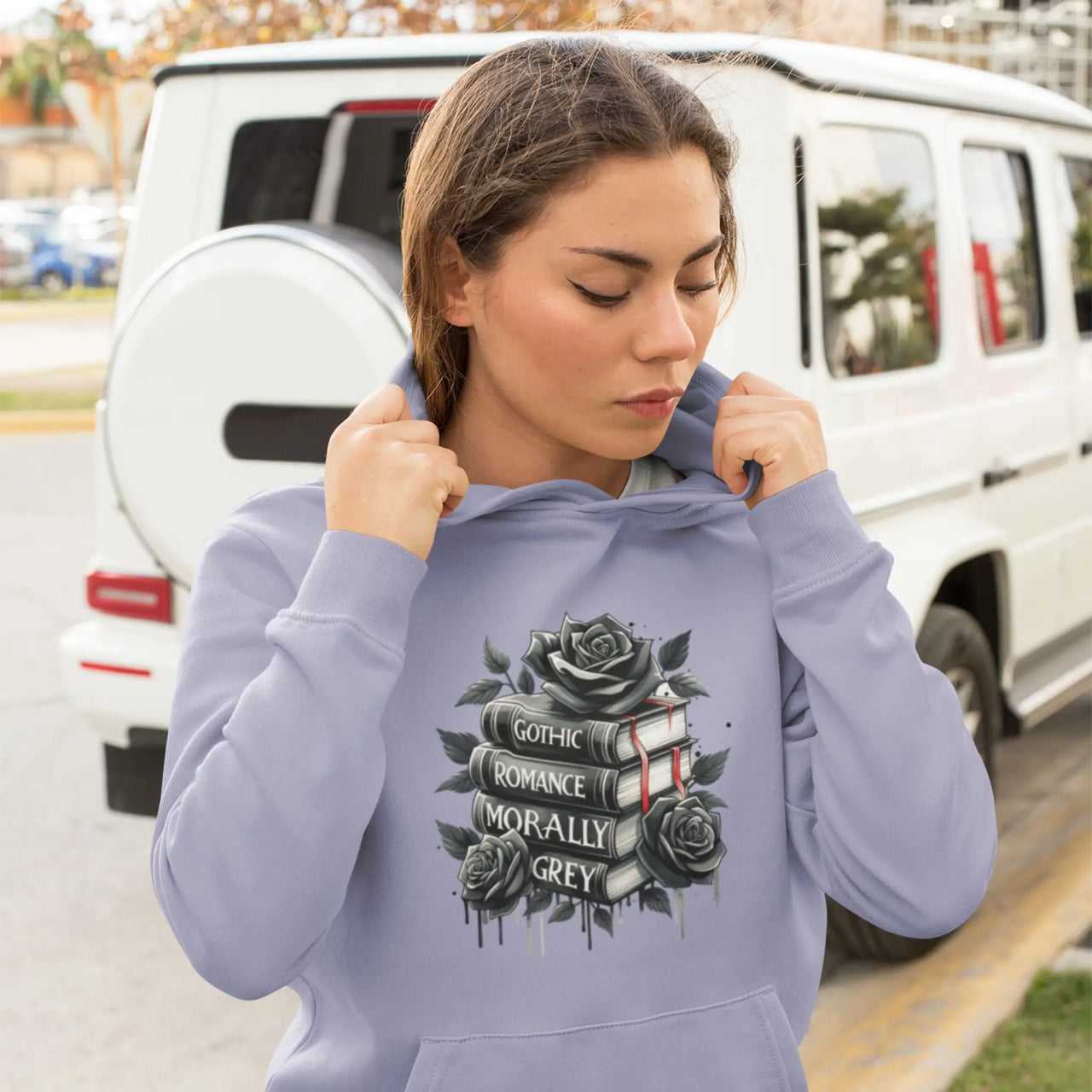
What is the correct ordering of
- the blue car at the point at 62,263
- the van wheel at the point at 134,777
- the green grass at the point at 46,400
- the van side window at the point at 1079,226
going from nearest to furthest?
the van wheel at the point at 134,777 → the van side window at the point at 1079,226 → the green grass at the point at 46,400 → the blue car at the point at 62,263

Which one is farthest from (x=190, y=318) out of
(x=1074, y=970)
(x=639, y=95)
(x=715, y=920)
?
(x=1074, y=970)

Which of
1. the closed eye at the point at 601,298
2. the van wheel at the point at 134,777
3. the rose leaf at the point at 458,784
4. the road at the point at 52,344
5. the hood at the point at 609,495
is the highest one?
the closed eye at the point at 601,298

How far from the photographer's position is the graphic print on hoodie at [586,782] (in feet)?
4.27

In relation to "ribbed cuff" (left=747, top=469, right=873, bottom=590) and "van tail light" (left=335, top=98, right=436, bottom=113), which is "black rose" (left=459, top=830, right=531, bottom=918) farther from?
"van tail light" (left=335, top=98, right=436, bottom=113)

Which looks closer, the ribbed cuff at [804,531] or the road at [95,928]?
the ribbed cuff at [804,531]

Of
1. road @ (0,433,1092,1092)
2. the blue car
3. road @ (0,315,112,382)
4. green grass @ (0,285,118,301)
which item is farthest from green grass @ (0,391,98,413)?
the blue car

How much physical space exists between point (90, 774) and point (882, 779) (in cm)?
456

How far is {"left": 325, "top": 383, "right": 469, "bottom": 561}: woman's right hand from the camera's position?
4.20 feet

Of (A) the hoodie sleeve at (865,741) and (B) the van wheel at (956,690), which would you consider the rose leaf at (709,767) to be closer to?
(A) the hoodie sleeve at (865,741)

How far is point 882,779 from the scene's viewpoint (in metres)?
1.30

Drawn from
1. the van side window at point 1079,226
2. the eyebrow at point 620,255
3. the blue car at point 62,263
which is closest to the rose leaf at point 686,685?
the eyebrow at point 620,255

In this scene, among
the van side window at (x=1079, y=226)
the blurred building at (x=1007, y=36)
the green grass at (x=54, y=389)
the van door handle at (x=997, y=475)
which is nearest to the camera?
the van door handle at (x=997, y=475)

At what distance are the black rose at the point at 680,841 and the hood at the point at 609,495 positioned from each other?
27 cm

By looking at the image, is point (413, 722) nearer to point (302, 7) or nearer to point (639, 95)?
point (639, 95)
